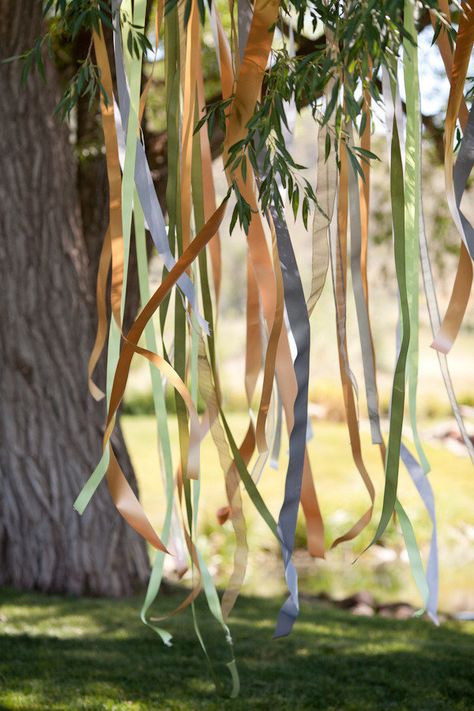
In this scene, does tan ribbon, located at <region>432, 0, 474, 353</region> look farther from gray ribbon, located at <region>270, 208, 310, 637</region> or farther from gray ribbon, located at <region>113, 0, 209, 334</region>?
gray ribbon, located at <region>113, 0, 209, 334</region>

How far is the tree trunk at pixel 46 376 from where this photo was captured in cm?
393

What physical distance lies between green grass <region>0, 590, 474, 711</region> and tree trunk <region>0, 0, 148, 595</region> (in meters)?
0.23

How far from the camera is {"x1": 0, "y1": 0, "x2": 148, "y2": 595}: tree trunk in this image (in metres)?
3.93

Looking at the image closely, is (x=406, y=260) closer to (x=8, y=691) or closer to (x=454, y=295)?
(x=454, y=295)

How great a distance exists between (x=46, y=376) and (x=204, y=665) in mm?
1633

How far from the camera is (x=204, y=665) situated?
312 centimetres

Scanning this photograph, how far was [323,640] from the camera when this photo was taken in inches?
144

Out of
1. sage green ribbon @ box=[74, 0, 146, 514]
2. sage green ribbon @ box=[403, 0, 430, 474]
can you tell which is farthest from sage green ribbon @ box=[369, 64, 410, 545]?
sage green ribbon @ box=[74, 0, 146, 514]

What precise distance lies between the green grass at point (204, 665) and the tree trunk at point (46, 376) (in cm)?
23

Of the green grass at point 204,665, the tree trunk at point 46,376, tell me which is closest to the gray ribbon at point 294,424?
the green grass at point 204,665

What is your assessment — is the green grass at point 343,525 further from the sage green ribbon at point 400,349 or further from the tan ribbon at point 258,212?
the sage green ribbon at point 400,349

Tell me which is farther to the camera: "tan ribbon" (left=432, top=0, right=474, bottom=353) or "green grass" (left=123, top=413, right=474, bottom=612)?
"green grass" (left=123, top=413, right=474, bottom=612)

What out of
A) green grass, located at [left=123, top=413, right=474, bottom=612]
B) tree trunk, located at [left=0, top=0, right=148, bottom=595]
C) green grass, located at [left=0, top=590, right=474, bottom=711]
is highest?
tree trunk, located at [left=0, top=0, right=148, bottom=595]

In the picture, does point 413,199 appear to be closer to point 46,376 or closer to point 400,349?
point 400,349
